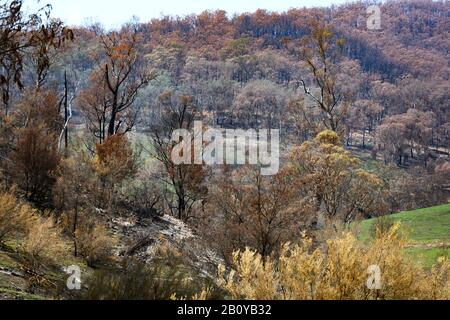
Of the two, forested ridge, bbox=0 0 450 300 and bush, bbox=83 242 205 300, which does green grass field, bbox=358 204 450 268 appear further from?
bush, bbox=83 242 205 300

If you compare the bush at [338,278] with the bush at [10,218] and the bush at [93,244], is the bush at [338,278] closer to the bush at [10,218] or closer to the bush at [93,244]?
the bush at [10,218]

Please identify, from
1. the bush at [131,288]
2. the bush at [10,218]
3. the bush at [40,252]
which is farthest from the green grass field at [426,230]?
the bush at [10,218]

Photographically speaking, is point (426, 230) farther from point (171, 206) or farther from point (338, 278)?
point (338, 278)

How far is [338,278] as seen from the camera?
271 inches

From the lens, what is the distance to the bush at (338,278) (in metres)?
6.75

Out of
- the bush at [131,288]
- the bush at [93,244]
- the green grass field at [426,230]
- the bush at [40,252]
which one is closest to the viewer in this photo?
the bush at [131,288]

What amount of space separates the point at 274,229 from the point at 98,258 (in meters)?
5.47

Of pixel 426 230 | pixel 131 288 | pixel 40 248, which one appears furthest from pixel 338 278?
pixel 426 230

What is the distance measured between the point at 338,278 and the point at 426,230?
15645 mm

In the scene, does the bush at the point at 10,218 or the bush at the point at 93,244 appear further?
the bush at the point at 93,244

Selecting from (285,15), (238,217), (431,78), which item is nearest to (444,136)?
(431,78)

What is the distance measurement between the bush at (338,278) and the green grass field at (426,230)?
788 cm

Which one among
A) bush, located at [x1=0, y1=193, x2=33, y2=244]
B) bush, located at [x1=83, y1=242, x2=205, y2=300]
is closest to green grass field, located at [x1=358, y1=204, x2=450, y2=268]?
bush, located at [x1=83, y1=242, x2=205, y2=300]

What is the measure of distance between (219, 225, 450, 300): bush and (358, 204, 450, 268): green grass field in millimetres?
7875
